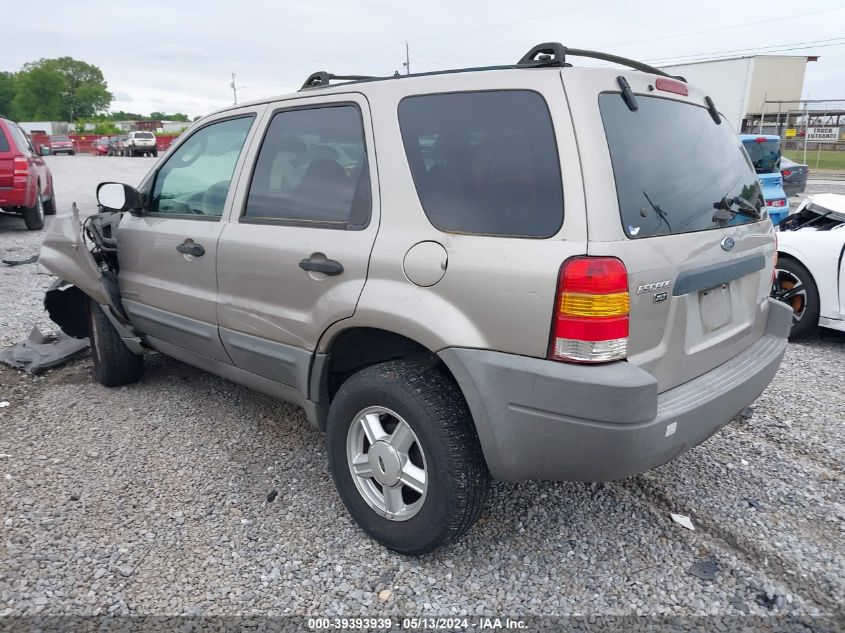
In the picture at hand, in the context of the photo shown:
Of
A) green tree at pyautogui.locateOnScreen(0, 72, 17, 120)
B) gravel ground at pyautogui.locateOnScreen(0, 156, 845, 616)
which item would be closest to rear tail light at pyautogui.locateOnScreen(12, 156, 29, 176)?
gravel ground at pyautogui.locateOnScreen(0, 156, 845, 616)

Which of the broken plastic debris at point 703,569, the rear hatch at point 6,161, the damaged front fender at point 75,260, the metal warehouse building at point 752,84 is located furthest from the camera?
the metal warehouse building at point 752,84

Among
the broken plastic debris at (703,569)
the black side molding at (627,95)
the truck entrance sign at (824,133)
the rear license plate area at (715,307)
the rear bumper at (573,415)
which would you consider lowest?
the broken plastic debris at (703,569)

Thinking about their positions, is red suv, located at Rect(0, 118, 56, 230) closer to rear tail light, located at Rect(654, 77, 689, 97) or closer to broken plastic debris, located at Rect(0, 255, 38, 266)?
broken plastic debris, located at Rect(0, 255, 38, 266)

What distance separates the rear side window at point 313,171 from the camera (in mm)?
2747

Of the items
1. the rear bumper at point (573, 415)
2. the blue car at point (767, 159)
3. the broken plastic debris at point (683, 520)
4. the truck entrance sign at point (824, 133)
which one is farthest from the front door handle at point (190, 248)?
the truck entrance sign at point (824, 133)

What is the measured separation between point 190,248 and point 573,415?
227cm

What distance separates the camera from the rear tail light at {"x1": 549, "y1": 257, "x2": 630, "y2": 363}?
2115 millimetres

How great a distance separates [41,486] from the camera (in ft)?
10.6

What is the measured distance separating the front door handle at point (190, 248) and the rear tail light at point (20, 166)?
8.44 meters

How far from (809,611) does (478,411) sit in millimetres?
1432

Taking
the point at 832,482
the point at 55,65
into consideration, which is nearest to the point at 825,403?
the point at 832,482

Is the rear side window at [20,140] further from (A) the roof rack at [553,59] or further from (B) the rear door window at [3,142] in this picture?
(A) the roof rack at [553,59]

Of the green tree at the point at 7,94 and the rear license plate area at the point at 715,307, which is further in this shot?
the green tree at the point at 7,94

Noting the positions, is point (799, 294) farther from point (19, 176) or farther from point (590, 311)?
point (19, 176)
